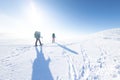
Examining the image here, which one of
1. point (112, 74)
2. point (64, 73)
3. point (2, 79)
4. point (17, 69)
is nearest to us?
point (2, 79)

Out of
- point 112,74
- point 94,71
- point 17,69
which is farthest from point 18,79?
point 112,74

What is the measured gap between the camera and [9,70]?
6184 millimetres

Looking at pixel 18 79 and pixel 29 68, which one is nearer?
pixel 18 79

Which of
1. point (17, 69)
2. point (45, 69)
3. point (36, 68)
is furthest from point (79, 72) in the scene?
point (17, 69)

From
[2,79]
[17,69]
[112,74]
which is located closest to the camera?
[2,79]

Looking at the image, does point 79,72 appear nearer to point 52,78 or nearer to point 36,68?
point 52,78

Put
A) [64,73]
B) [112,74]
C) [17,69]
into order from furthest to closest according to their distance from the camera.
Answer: [17,69] < [64,73] < [112,74]

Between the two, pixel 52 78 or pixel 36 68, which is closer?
pixel 52 78

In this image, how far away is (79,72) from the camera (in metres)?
5.96

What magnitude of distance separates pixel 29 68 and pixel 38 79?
1.52 m

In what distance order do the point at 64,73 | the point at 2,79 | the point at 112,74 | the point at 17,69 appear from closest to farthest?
1. the point at 2,79
2. the point at 112,74
3. the point at 64,73
4. the point at 17,69

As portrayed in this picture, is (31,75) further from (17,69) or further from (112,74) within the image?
(112,74)

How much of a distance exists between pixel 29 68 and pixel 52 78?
1908mm

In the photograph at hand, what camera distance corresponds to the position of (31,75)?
5.65 m
